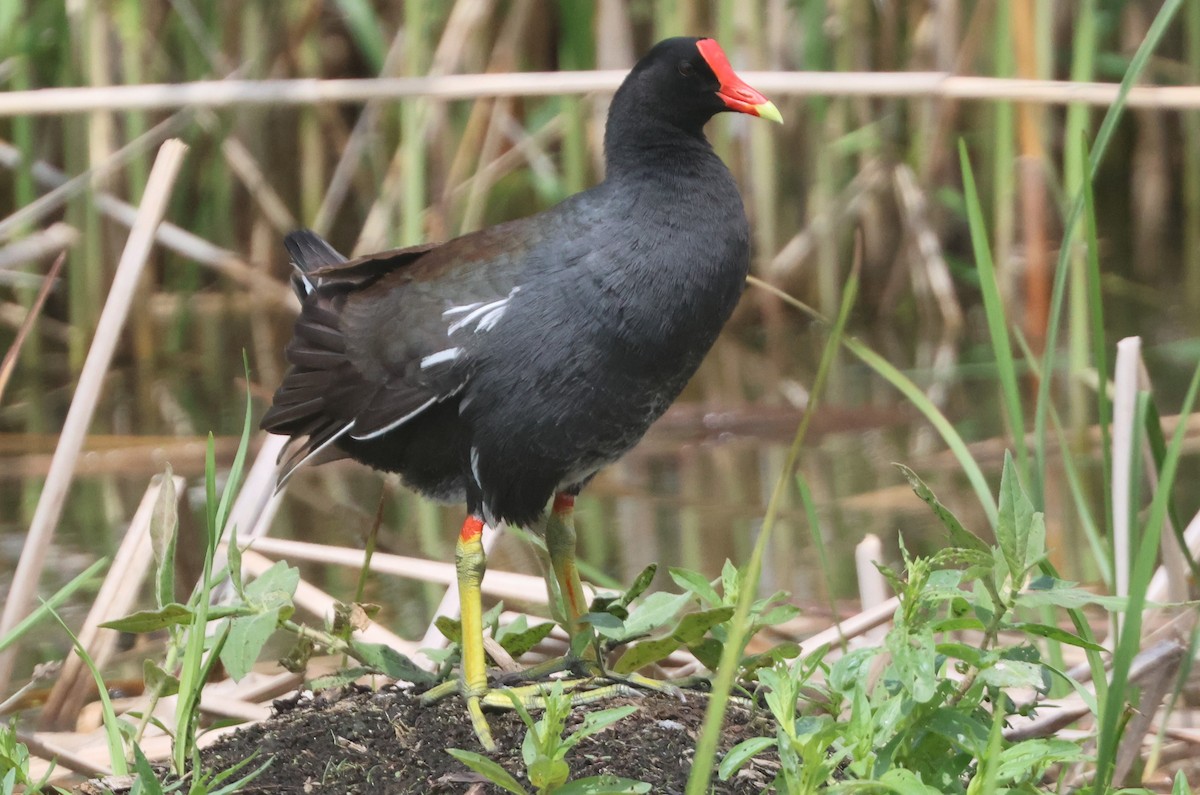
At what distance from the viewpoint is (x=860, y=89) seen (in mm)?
3262

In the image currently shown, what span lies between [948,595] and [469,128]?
3571 mm

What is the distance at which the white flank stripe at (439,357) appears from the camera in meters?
2.35

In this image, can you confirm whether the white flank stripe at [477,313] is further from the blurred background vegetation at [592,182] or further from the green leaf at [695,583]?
the blurred background vegetation at [592,182]

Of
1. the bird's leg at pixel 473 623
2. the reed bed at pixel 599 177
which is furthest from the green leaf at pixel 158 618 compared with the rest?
the reed bed at pixel 599 177

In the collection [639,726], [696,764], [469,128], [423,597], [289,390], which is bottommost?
[423,597]

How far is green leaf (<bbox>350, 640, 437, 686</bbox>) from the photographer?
2100 mm

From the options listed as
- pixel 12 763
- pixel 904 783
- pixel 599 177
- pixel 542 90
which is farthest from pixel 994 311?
pixel 599 177

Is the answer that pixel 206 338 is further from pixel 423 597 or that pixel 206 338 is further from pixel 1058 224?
pixel 1058 224

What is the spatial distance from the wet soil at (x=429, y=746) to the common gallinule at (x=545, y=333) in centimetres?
10

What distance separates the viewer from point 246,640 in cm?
181

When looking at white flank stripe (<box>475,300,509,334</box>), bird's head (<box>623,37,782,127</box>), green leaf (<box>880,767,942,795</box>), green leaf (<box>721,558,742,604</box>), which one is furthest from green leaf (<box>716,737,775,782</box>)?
bird's head (<box>623,37,782,127</box>)

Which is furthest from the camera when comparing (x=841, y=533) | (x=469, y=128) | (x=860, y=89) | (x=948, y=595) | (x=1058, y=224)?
(x=1058, y=224)

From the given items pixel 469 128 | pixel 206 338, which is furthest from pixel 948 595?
pixel 206 338

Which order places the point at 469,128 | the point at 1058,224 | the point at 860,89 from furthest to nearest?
the point at 1058,224 → the point at 469,128 → the point at 860,89
